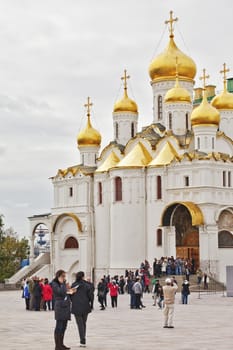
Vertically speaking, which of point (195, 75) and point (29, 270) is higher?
point (195, 75)

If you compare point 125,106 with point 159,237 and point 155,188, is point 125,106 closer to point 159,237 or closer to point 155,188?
point 155,188

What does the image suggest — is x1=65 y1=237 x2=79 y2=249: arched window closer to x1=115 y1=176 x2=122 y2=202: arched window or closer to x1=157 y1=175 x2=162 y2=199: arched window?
x1=115 y1=176 x2=122 y2=202: arched window

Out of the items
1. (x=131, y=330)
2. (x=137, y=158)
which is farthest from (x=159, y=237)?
(x=131, y=330)

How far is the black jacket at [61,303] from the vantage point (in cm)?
1299

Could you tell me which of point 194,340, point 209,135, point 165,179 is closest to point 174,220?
point 165,179

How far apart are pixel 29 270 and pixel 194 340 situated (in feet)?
131

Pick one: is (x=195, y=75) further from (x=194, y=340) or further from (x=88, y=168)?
(x=194, y=340)

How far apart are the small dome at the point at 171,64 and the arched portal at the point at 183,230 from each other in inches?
450

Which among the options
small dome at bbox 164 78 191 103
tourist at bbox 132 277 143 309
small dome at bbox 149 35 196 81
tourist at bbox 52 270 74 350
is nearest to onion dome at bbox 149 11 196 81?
small dome at bbox 149 35 196 81

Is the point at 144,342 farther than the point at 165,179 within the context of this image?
No

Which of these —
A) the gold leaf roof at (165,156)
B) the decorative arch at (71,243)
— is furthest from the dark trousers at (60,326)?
the decorative arch at (71,243)

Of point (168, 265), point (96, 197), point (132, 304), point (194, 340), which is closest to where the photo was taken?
point (194, 340)

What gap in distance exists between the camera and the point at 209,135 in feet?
154

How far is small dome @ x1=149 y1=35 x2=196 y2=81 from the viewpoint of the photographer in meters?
52.4
